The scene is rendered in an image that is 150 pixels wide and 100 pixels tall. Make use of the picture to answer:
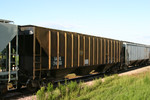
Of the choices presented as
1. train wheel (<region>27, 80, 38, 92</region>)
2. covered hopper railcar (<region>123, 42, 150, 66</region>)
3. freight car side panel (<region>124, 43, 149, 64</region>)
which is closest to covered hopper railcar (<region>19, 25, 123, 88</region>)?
train wheel (<region>27, 80, 38, 92</region>)

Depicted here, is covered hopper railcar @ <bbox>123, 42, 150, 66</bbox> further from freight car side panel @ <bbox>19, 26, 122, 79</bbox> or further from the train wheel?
the train wheel

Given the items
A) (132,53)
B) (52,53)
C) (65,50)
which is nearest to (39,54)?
(52,53)

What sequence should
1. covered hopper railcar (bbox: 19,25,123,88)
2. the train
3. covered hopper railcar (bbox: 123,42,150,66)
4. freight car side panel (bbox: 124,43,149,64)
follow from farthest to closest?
1. freight car side panel (bbox: 124,43,149,64)
2. covered hopper railcar (bbox: 123,42,150,66)
3. covered hopper railcar (bbox: 19,25,123,88)
4. the train

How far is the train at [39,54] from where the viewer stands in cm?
791

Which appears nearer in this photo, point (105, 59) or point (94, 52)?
point (94, 52)

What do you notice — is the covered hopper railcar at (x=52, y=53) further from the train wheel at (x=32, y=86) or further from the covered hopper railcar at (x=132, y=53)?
the covered hopper railcar at (x=132, y=53)

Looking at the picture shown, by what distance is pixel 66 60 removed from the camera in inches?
416

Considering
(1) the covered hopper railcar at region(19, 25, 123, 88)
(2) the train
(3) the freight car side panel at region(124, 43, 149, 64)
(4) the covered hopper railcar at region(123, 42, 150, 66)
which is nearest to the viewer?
(2) the train

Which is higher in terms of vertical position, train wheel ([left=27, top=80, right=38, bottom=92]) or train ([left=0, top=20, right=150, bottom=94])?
train ([left=0, top=20, right=150, bottom=94])

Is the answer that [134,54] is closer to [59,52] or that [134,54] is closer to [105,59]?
[105,59]

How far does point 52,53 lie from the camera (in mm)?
9609

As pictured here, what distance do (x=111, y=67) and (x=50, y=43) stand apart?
34.3ft

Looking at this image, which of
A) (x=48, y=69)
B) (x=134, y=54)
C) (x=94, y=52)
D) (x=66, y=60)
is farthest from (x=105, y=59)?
(x=134, y=54)

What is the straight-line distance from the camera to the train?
7.91 meters
